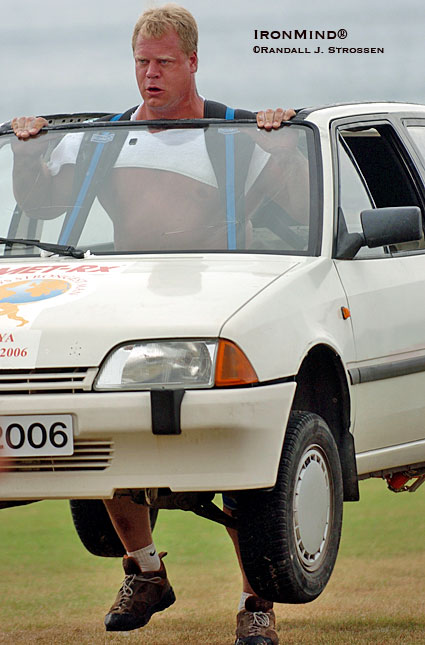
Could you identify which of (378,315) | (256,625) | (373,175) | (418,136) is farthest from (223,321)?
(418,136)

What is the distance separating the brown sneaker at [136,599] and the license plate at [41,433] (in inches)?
84.0

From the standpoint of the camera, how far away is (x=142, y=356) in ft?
17.3

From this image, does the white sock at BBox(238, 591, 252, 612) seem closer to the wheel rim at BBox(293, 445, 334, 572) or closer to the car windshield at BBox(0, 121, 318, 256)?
the wheel rim at BBox(293, 445, 334, 572)

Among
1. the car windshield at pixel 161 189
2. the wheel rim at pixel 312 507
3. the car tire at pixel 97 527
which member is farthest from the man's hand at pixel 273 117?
the car tire at pixel 97 527

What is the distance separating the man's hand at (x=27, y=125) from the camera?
7164 millimetres

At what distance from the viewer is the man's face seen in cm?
714

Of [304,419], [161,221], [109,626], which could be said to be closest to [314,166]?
[161,221]

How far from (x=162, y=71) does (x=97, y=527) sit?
258cm

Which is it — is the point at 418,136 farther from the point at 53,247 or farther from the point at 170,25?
the point at 53,247

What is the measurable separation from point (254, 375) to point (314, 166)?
160 cm

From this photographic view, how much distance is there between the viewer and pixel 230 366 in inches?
208

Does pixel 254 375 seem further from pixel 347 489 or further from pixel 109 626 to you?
pixel 109 626

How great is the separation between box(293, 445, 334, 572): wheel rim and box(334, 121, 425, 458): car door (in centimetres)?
54

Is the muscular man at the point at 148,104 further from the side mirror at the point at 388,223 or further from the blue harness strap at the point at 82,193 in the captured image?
the side mirror at the point at 388,223
